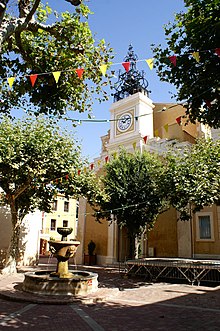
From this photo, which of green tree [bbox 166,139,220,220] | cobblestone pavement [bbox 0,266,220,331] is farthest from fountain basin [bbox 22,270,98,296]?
green tree [bbox 166,139,220,220]

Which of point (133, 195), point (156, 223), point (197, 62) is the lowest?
point (156, 223)

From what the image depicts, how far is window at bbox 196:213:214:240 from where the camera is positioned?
57.1 ft

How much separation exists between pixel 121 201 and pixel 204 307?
833 centimetres

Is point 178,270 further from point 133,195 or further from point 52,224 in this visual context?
point 52,224

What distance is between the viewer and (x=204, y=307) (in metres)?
8.10

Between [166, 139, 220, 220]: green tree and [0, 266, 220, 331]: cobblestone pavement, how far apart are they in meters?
3.90

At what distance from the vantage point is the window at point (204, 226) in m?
17.4

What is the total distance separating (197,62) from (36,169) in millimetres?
9042

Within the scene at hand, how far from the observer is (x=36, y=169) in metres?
13.6

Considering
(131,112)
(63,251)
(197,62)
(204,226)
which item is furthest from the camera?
(131,112)

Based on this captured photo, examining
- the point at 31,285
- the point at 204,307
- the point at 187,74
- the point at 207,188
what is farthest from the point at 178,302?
the point at 187,74

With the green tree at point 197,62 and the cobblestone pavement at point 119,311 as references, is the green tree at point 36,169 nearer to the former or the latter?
the cobblestone pavement at point 119,311

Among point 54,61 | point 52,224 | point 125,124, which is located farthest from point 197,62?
point 52,224

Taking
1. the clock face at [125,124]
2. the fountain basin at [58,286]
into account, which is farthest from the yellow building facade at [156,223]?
the fountain basin at [58,286]
